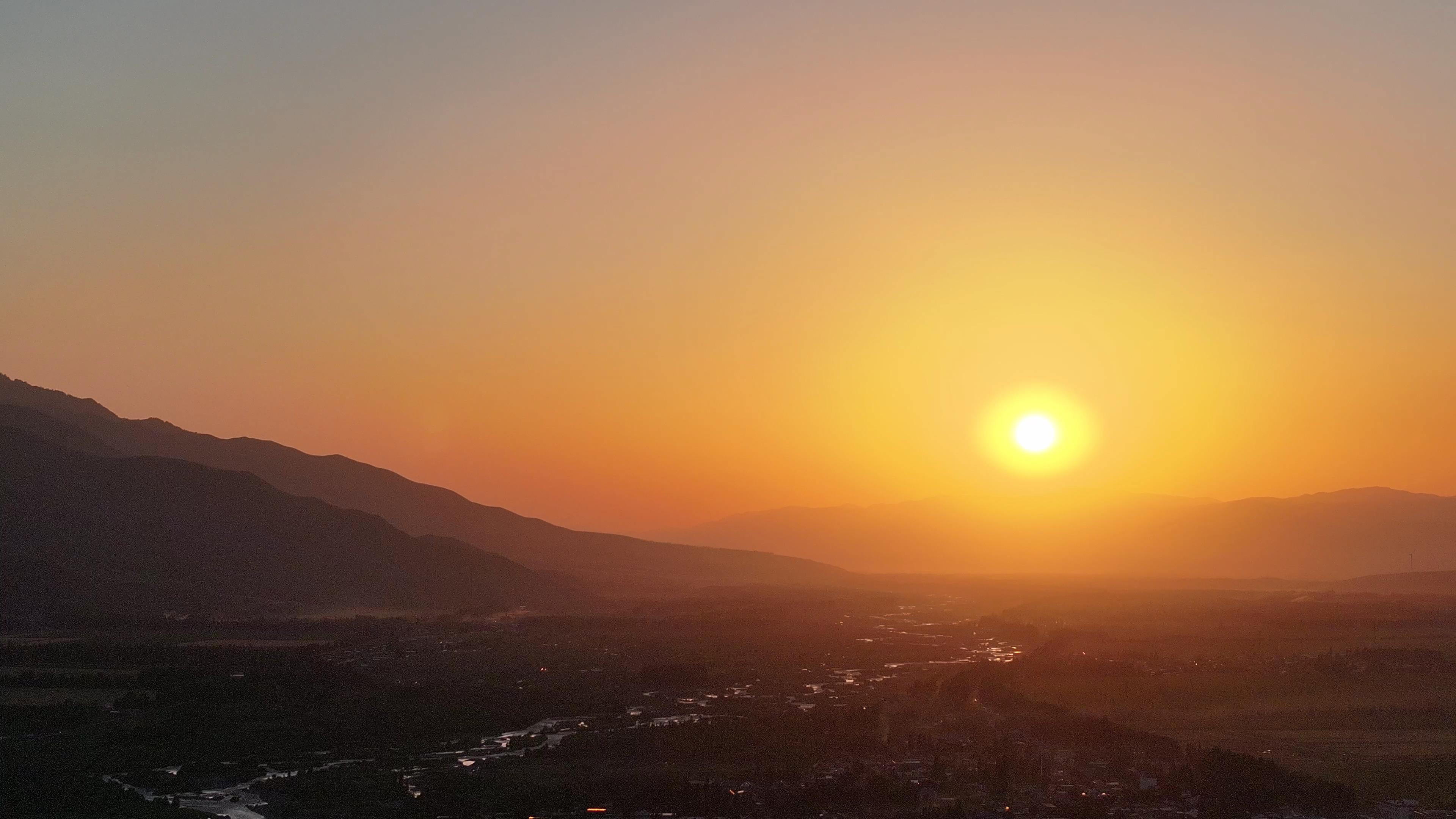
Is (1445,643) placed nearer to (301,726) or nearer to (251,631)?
(301,726)

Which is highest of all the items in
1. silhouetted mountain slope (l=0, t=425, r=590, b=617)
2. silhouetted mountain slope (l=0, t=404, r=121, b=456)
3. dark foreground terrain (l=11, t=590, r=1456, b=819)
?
silhouetted mountain slope (l=0, t=404, r=121, b=456)

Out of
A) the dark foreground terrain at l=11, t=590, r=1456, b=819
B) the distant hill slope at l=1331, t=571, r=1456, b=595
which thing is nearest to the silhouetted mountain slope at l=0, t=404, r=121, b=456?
the dark foreground terrain at l=11, t=590, r=1456, b=819

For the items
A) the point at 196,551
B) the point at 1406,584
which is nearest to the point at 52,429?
the point at 196,551

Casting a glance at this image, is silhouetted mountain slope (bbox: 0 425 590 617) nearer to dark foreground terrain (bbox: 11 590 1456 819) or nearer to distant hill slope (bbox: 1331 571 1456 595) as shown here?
dark foreground terrain (bbox: 11 590 1456 819)

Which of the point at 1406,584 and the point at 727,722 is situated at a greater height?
the point at 1406,584

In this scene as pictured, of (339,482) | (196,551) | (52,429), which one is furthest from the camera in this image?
(339,482)

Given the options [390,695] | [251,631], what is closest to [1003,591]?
[251,631]

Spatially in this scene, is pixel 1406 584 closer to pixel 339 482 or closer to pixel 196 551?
pixel 196 551

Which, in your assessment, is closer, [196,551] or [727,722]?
[727,722]
